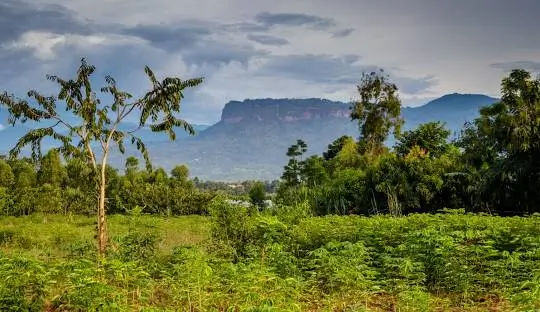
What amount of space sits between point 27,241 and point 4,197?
17555mm

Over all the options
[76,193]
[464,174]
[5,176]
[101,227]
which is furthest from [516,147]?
[5,176]

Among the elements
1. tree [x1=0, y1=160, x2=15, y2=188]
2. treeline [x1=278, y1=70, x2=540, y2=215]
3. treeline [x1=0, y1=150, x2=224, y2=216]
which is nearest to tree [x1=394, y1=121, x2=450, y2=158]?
treeline [x1=278, y1=70, x2=540, y2=215]

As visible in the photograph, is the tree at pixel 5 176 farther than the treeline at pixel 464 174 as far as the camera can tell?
Yes

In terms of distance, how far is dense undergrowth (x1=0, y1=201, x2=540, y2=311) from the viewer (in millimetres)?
6391

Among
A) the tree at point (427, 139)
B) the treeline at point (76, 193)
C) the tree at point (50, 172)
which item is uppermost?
the tree at point (427, 139)

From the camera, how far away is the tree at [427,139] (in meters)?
34.6

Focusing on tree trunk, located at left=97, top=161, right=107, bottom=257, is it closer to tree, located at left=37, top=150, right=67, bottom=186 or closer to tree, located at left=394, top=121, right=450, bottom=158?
tree, located at left=394, top=121, right=450, bottom=158

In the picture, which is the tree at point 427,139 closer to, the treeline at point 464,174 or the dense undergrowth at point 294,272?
the treeline at point 464,174

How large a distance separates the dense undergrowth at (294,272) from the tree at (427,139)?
871 inches

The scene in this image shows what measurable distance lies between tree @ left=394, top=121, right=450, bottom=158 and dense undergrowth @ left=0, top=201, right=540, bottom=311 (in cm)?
2213

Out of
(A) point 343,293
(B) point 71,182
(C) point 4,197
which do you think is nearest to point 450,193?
(A) point 343,293

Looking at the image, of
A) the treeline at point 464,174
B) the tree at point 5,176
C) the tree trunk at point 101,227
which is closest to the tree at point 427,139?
the treeline at point 464,174

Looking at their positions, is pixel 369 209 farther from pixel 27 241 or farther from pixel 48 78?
pixel 48 78

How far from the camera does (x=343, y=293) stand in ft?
25.2
